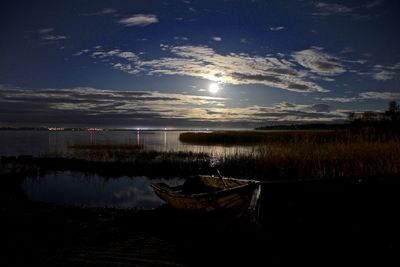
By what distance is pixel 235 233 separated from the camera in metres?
7.55

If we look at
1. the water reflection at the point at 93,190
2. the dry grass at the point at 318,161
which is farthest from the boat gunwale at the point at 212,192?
the dry grass at the point at 318,161

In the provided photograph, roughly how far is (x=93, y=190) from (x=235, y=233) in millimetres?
10088

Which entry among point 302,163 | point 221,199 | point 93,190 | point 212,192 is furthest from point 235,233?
point 93,190

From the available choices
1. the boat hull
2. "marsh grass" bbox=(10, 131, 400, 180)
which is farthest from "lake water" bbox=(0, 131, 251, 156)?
the boat hull

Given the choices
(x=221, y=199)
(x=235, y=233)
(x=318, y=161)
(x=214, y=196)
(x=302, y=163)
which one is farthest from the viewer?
(x=302, y=163)

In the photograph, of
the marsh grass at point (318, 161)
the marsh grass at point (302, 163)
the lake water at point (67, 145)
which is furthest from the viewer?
the lake water at point (67, 145)

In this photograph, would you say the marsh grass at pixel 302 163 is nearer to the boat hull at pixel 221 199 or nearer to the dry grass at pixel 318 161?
A: the dry grass at pixel 318 161

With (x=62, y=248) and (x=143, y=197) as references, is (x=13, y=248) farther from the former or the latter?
(x=143, y=197)

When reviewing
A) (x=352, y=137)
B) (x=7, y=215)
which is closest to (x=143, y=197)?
(x=7, y=215)

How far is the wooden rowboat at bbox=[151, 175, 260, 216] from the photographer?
7.49 metres

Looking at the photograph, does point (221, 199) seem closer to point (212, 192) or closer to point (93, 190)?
point (212, 192)

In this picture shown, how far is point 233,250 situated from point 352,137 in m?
13.1

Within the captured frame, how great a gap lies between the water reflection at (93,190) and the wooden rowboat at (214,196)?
2.83m

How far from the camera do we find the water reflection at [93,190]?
13578mm
